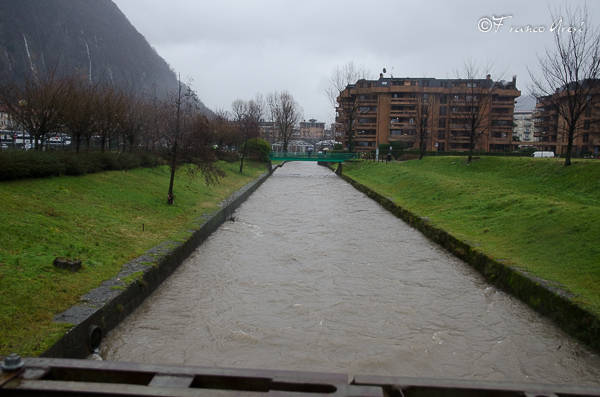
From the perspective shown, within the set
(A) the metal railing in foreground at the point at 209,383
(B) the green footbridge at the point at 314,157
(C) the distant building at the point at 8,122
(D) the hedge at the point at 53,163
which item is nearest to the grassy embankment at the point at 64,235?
(D) the hedge at the point at 53,163

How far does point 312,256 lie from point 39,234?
553cm

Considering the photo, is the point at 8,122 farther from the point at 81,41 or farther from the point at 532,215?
the point at 81,41

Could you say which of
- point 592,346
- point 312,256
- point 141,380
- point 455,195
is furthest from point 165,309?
point 455,195

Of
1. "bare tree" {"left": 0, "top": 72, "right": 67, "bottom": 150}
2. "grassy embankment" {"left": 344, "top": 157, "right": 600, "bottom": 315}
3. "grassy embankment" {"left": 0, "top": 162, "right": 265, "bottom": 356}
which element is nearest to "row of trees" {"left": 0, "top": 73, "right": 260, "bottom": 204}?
"bare tree" {"left": 0, "top": 72, "right": 67, "bottom": 150}

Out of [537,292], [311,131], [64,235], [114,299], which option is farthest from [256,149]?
[311,131]

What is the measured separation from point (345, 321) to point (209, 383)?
11.3ft

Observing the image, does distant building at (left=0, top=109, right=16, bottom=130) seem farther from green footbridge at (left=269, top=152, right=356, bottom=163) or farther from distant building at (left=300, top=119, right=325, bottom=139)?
distant building at (left=300, top=119, right=325, bottom=139)

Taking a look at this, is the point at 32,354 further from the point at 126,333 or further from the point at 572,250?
the point at 572,250

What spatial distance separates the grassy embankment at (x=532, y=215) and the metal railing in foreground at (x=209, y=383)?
3342 mm

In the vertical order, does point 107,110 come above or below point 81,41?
below

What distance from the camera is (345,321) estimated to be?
22.7ft

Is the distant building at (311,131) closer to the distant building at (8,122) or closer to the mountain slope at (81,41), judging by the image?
the mountain slope at (81,41)

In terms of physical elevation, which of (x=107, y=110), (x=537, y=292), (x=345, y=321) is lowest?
(x=345, y=321)

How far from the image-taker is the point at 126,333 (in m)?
6.19
